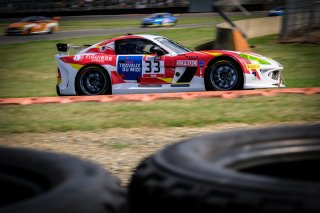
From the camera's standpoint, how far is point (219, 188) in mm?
2193

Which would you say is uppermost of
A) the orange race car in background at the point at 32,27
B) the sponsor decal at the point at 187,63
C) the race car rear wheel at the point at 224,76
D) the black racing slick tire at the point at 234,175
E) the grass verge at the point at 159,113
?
the orange race car in background at the point at 32,27

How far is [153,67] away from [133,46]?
635 millimetres

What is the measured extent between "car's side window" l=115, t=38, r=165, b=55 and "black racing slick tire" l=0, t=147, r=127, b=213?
8.40m

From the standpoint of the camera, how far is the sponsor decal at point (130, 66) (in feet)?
36.1

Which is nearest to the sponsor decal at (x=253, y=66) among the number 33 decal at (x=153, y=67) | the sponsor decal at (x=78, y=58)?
the number 33 decal at (x=153, y=67)

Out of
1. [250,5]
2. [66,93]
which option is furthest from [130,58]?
[250,5]

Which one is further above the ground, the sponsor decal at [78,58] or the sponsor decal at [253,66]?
the sponsor decal at [78,58]

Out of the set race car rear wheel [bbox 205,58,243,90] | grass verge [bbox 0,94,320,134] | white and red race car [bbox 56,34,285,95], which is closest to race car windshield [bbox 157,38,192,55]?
white and red race car [bbox 56,34,285,95]

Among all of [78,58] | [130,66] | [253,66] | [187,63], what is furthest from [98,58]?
[253,66]

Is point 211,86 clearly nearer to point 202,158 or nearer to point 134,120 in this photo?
point 134,120

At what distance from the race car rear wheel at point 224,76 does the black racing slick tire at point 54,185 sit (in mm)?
7938

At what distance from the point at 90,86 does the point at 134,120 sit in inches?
171

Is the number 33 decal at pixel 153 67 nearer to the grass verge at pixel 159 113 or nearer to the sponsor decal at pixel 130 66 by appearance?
the sponsor decal at pixel 130 66

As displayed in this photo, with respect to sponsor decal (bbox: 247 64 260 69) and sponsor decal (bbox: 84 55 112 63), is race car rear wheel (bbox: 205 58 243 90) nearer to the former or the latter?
sponsor decal (bbox: 247 64 260 69)
